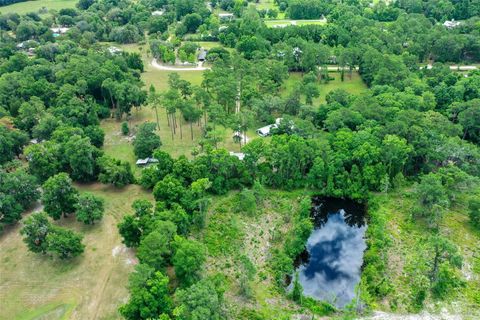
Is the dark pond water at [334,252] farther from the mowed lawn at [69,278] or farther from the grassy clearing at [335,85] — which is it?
the grassy clearing at [335,85]

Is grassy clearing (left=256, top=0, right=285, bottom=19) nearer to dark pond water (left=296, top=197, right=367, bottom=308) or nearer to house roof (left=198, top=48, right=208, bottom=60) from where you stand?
house roof (left=198, top=48, right=208, bottom=60)

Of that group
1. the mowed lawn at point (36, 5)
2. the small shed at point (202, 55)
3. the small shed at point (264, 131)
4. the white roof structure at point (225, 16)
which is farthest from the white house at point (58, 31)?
the small shed at point (264, 131)

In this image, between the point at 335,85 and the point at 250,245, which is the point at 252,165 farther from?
the point at 335,85

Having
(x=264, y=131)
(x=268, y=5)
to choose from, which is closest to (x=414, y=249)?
(x=264, y=131)

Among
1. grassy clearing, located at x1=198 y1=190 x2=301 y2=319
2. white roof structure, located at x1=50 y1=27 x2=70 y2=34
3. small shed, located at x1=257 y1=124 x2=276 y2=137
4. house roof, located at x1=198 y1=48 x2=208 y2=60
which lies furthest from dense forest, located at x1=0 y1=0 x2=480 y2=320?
white roof structure, located at x1=50 y1=27 x2=70 y2=34

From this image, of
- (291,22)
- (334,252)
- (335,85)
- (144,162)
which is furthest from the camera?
(291,22)
